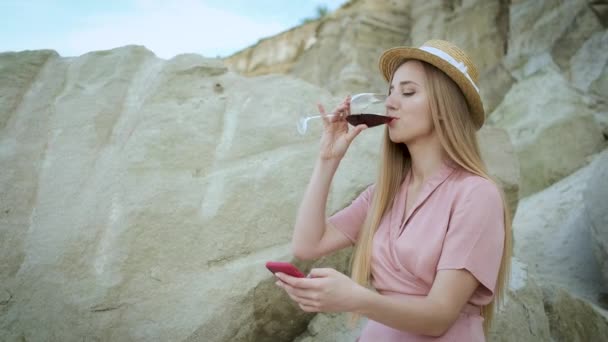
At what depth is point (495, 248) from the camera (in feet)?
4.60

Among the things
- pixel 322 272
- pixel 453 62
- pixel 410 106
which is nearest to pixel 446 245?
pixel 322 272

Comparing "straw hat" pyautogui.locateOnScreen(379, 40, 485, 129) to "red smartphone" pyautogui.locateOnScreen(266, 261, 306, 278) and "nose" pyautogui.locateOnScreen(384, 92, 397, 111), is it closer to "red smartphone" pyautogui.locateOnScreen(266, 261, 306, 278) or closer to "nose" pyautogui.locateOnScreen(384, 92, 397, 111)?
"nose" pyautogui.locateOnScreen(384, 92, 397, 111)

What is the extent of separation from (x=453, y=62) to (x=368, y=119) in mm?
326

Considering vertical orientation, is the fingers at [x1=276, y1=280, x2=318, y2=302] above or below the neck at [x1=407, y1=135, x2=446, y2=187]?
below

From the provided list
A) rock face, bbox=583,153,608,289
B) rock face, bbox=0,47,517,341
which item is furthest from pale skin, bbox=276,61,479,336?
rock face, bbox=583,153,608,289

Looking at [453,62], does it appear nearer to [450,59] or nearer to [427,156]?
[450,59]

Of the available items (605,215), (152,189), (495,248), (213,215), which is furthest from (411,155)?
(605,215)

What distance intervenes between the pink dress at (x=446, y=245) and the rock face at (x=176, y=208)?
817mm

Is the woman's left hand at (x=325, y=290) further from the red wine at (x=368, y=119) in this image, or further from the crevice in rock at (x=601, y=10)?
the crevice in rock at (x=601, y=10)

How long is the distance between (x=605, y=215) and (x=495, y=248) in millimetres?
1621

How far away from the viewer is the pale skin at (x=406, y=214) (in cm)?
128

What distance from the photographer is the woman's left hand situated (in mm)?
1262

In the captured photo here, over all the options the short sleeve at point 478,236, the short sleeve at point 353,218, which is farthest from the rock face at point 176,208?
the short sleeve at point 478,236

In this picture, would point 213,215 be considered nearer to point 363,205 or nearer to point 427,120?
point 363,205
